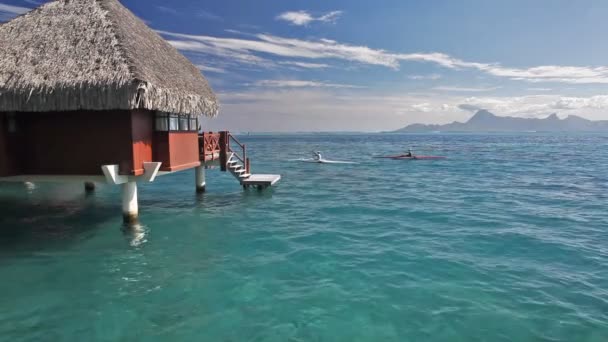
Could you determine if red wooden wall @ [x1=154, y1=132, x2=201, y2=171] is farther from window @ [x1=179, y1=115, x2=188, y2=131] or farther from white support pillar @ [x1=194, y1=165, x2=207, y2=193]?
white support pillar @ [x1=194, y1=165, x2=207, y2=193]

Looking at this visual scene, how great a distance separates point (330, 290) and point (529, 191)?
17.0m

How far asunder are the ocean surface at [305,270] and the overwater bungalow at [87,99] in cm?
221

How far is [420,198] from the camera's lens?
1842cm

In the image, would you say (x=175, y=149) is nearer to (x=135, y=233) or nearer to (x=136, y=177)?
(x=136, y=177)

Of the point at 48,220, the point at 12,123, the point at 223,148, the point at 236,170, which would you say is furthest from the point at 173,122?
the point at 236,170

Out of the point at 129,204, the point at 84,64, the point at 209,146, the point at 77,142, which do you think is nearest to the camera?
the point at 84,64

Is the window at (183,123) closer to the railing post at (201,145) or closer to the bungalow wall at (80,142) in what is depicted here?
the bungalow wall at (80,142)

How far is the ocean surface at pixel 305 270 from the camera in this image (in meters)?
6.38

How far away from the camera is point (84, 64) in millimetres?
10836

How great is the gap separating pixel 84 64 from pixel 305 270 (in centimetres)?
836

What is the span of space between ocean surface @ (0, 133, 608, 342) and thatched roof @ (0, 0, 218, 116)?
157 inches

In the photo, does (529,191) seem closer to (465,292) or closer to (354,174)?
(354,174)

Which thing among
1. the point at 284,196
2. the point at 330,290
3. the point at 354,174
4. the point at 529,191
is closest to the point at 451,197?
the point at 529,191

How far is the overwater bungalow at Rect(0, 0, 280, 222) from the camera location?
10.5m
